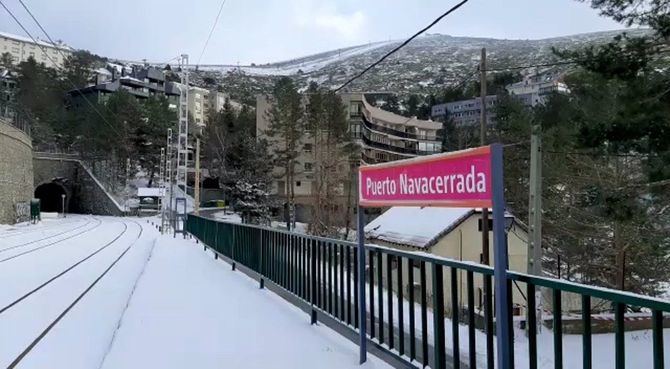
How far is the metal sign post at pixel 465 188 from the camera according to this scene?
2760 millimetres

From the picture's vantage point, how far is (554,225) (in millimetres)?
23359

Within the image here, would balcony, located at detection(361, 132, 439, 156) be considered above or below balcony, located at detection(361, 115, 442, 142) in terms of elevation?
below

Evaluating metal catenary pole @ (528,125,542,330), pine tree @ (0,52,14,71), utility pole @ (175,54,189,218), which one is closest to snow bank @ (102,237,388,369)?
metal catenary pole @ (528,125,542,330)

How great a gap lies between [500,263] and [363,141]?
67.9 metres

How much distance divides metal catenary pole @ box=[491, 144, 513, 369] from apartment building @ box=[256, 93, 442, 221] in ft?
177

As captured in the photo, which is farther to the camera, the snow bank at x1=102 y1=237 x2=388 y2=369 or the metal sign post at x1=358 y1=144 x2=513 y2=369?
the snow bank at x1=102 y1=237 x2=388 y2=369

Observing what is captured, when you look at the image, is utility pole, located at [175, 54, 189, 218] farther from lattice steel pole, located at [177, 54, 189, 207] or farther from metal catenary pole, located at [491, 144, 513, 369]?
metal catenary pole, located at [491, 144, 513, 369]

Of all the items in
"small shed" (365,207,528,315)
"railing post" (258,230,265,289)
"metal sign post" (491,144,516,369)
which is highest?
"metal sign post" (491,144,516,369)

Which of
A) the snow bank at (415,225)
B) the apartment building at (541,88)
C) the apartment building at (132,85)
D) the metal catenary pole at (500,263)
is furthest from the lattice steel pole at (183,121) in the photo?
the apartment building at (132,85)

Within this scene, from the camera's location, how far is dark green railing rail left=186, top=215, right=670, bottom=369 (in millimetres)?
2410

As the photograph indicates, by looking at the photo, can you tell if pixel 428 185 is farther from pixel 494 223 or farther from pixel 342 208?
pixel 342 208

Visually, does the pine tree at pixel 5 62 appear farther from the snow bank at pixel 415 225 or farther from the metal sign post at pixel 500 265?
the metal sign post at pixel 500 265

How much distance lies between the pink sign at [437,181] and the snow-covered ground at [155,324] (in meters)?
1.58

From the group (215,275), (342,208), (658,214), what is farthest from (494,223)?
(342,208)
